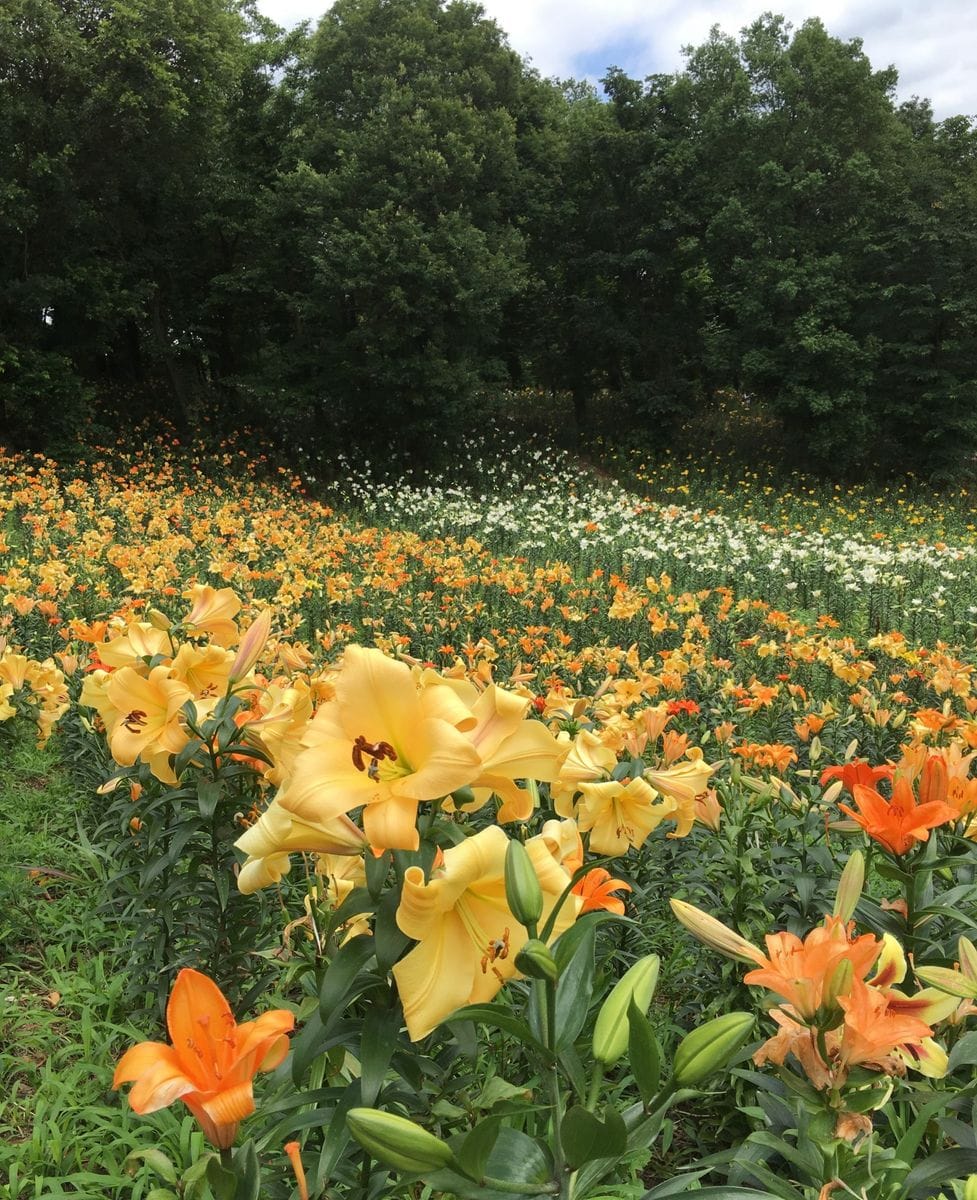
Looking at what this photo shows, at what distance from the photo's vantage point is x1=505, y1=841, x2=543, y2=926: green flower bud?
61 centimetres

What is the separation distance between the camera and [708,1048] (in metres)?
0.62

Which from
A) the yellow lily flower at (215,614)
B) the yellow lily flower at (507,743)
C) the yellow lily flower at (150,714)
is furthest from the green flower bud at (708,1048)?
the yellow lily flower at (215,614)

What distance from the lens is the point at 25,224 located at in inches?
404

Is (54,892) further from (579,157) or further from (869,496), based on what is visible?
(579,157)

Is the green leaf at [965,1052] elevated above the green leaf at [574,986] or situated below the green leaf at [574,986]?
below

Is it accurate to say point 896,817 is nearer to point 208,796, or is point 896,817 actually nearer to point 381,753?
point 381,753

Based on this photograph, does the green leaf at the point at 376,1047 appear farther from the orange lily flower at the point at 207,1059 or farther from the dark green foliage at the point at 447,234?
the dark green foliage at the point at 447,234

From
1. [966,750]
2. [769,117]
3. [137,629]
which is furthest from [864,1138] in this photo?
[769,117]

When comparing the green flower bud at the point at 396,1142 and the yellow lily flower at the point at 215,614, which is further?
the yellow lily flower at the point at 215,614

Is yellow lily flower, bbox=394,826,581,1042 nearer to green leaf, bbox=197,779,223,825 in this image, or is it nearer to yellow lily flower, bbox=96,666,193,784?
yellow lily flower, bbox=96,666,193,784

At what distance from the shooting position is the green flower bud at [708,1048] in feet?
2.03

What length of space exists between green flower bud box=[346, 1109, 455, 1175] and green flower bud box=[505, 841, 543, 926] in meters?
0.16

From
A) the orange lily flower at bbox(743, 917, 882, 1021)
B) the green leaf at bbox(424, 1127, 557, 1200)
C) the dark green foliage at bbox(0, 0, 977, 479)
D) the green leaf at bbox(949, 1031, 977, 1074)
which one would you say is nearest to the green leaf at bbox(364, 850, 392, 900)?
the green leaf at bbox(424, 1127, 557, 1200)

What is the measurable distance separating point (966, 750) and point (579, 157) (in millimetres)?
14882
